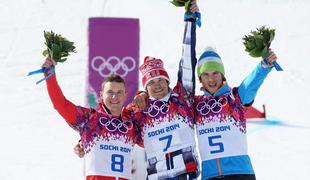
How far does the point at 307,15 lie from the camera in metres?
15.2

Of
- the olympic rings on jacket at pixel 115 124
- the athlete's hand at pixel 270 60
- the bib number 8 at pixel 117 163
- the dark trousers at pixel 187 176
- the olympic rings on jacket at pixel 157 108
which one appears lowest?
the dark trousers at pixel 187 176

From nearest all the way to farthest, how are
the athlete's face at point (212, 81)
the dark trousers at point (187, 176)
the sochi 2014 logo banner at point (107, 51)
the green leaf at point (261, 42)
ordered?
the dark trousers at point (187, 176), the green leaf at point (261, 42), the athlete's face at point (212, 81), the sochi 2014 logo banner at point (107, 51)

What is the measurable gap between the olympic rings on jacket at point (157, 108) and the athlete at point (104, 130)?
19cm

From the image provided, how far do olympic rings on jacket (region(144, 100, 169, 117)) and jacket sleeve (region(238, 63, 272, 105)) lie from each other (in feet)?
2.11

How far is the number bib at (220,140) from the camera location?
13.3 feet

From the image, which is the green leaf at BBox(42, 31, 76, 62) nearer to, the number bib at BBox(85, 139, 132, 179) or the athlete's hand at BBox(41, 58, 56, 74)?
the athlete's hand at BBox(41, 58, 56, 74)

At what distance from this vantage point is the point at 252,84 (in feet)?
13.4

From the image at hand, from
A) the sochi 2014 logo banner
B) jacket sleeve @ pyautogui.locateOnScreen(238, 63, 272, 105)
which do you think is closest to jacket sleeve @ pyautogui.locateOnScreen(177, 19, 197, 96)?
jacket sleeve @ pyautogui.locateOnScreen(238, 63, 272, 105)

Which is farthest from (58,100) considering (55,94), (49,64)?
(49,64)

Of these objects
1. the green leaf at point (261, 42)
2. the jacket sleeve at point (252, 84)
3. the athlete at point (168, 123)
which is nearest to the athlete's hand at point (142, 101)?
the athlete at point (168, 123)

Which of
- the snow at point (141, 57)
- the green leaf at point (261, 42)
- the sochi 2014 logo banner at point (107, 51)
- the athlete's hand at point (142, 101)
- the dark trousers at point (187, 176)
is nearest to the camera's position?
the dark trousers at point (187, 176)

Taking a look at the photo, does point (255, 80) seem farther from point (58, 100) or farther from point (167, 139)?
point (58, 100)

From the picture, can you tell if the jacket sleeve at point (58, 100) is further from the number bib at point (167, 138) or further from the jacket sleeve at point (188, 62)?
the jacket sleeve at point (188, 62)

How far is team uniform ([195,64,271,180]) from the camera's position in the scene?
4.03m
